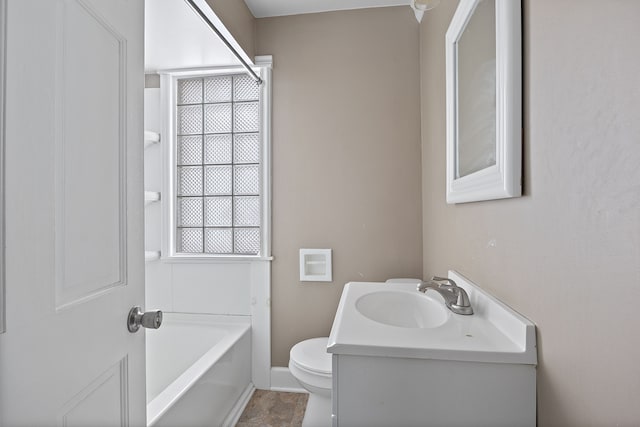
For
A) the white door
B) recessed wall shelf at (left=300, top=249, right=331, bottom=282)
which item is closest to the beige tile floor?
recessed wall shelf at (left=300, top=249, right=331, bottom=282)

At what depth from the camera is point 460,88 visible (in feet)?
4.22

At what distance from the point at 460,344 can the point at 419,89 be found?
1705 mm

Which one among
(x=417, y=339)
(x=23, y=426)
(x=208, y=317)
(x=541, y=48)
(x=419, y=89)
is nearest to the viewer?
(x=23, y=426)

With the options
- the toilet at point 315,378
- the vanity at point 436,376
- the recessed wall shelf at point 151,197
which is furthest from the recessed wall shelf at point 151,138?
the vanity at point 436,376

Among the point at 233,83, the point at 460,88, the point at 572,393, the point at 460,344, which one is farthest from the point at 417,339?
the point at 233,83

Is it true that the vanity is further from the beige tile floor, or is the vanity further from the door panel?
the beige tile floor

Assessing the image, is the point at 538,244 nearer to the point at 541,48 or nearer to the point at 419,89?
the point at 541,48

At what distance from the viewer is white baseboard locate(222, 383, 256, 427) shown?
70.1 inches

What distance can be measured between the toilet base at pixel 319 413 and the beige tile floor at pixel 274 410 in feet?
0.52

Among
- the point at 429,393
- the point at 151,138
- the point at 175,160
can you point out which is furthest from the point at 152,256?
the point at 429,393

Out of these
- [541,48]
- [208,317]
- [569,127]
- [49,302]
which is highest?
[541,48]

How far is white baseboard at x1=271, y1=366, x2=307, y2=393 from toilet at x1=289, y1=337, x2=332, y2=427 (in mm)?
396

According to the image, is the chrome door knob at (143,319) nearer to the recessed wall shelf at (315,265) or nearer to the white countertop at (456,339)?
the white countertop at (456,339)

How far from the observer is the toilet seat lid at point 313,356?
5.25ft
